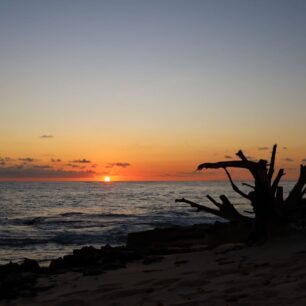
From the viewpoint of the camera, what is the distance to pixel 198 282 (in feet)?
23.1

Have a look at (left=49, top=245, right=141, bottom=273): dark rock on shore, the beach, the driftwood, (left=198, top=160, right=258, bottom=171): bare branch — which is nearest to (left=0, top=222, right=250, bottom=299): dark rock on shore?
(left=49, top=245, right=141, bottom=273): dark rock on shore

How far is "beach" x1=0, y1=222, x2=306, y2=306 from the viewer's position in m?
6.02

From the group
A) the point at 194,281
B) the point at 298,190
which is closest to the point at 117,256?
the point at 194,281

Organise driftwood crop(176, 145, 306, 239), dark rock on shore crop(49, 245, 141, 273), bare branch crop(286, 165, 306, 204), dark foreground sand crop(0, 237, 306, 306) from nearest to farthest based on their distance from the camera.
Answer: dark foreground sand crop(0, 237, 306, 306) → dark rock on shore crop(49, 245, 141, 273) → driftwood crop(176, 145, 306, 239) → bare branch crop(286, 165, 306, 204)

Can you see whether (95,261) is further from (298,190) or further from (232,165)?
(298,190)

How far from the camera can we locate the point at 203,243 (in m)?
12.4

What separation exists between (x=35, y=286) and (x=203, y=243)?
5.45m

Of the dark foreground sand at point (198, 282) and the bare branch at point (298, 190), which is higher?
the bare branch at point (298, 190)

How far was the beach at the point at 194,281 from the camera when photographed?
602 centimetres

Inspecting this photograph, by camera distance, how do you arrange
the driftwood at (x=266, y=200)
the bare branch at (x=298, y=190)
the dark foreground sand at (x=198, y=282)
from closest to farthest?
the dark foreground sand at (x=198, y=282)
the driftwood at (x=266, y=200)
the bare branch at (x=298, y=190)

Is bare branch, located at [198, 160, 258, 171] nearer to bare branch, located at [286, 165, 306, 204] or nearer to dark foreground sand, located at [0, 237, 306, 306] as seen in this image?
bare branch, located at [286, 165, 306, 204]

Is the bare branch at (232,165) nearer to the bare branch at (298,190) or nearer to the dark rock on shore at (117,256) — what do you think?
the bare branch at (298,190)

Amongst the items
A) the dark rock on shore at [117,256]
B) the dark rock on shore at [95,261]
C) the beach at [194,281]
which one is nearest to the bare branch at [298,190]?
the dark rock on shore at [117,256]

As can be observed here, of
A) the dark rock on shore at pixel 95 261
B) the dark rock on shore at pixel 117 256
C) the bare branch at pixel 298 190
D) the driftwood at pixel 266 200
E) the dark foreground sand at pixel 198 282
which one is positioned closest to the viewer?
the dark foreground sand at pixel 198 282
